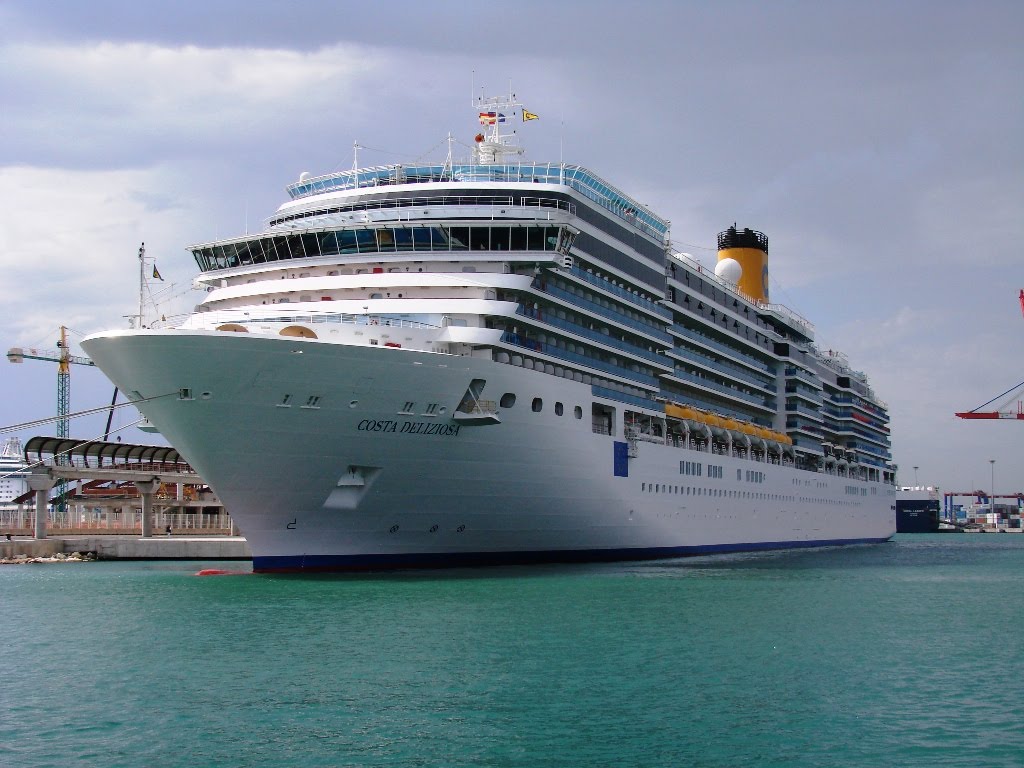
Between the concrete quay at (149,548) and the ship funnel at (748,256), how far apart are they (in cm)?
3220

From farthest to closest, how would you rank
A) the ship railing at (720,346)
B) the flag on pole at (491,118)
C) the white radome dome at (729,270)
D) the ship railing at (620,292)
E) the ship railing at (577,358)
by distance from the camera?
the white radome dome at (729,270)
the ship railing at (720,346)
the flag on pole at (491,118)
the ship railing at (620,292)
the ship railing at (577,358)

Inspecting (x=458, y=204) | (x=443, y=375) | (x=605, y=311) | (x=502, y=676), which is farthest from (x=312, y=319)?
(x=502, y=676)

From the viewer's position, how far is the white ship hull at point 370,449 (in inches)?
1113

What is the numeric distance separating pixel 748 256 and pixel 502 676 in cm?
5024

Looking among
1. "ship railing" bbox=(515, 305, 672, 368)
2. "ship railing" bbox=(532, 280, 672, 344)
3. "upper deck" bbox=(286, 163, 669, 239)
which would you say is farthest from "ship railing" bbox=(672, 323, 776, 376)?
"upper deck" bbox=(286, 163, 669, 239)

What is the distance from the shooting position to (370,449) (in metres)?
30.0

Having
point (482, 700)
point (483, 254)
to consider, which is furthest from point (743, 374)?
point (482, 700)

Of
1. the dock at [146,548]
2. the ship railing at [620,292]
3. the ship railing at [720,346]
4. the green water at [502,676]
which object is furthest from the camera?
the ship railing at [720,346]

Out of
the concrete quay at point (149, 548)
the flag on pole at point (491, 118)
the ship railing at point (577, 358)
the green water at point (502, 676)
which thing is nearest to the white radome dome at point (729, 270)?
the ship railing at point (577, 358)

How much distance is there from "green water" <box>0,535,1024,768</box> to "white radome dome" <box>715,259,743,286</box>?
33.6 meters

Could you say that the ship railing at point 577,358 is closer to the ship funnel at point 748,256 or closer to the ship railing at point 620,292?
the ship railing at point 620,292

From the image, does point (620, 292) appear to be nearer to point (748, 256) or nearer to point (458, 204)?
point (458, 204)

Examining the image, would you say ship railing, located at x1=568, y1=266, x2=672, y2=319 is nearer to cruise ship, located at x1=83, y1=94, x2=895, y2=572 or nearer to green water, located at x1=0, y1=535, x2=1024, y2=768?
cruise ship, located at x1=83, y1=94, x2=895, y2=572

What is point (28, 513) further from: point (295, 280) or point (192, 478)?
point (295, 280)
